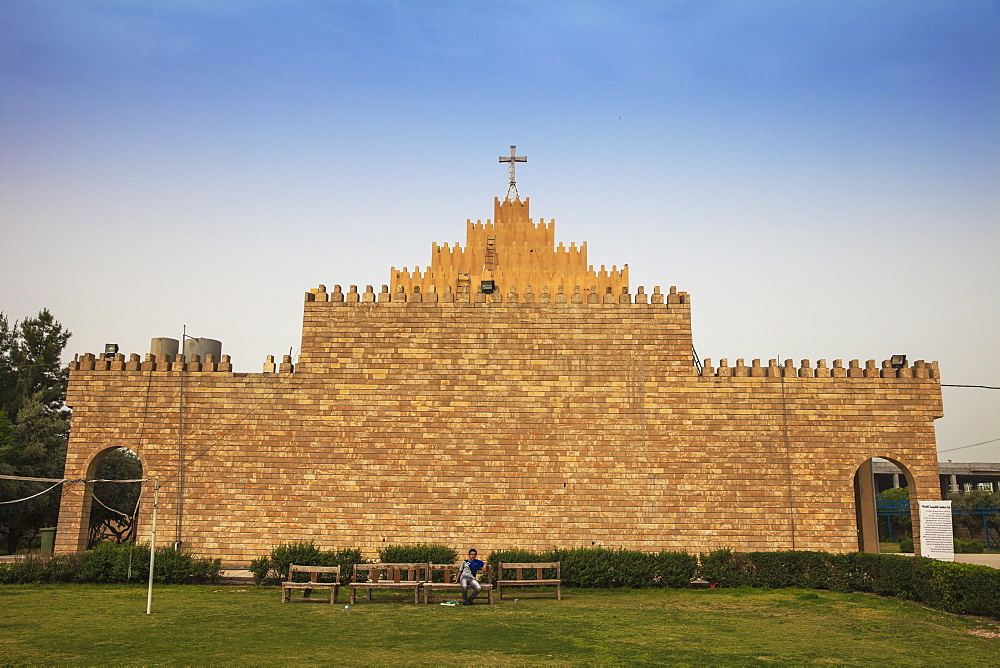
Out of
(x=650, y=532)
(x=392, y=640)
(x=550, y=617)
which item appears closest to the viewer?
(x=392, y=640)

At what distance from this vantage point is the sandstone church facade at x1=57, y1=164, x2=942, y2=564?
18703mm

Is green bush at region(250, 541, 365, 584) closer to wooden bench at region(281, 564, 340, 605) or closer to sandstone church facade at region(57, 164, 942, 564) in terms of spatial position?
wooden bench at region(281, 564, 340, 605)

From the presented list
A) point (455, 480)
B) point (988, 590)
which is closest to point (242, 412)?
point (455, 480)

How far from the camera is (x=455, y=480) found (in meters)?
19.0

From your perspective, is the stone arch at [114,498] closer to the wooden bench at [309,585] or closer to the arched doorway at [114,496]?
the arched doorway at [114,496]

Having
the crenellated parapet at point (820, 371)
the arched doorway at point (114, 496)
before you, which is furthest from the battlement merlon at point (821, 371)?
the arched doorway at point (114, 496)

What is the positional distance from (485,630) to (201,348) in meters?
12.5

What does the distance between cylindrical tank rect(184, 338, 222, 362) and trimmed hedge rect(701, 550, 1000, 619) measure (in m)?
13.4

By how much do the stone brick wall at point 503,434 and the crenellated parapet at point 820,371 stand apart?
7 centimetres

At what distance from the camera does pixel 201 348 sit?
67.4 feet

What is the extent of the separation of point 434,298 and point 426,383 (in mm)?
2285

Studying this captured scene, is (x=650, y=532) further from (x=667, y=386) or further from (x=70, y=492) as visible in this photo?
(x=70, y=492)

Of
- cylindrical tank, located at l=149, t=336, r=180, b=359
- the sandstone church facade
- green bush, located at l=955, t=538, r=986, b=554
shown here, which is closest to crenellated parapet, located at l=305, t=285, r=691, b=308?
the sandstone church facade

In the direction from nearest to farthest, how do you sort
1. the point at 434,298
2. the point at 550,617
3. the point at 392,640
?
1. the point at 392,640
2. the point at 550,617
3. the point at 434,298
